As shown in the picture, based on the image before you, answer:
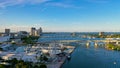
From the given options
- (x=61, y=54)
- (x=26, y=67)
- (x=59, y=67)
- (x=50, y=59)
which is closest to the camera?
(x=26, y=67)

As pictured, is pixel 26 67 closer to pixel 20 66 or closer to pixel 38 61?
pixel 20 66

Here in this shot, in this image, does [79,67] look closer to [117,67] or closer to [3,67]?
[117,67]

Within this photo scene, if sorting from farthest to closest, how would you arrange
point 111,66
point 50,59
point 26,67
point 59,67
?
point 50,59, point 111,66, point 59,67, point 26,67

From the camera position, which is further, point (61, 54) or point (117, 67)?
point (61, 54)

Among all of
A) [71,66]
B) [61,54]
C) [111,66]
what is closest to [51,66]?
[71,66]

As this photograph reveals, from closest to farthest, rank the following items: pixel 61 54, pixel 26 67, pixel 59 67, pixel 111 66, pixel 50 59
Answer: pixel 26 67 < pixel 59 67 < pixel 111 66 < pixel 50 59 < pixel 61 54

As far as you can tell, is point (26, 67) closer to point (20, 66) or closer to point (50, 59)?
point (20, 66)

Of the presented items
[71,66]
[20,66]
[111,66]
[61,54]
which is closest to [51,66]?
[71,66]

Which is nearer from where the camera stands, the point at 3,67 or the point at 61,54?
the point at 3,67

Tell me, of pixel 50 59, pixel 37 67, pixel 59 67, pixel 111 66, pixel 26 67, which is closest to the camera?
pixel 26 67
